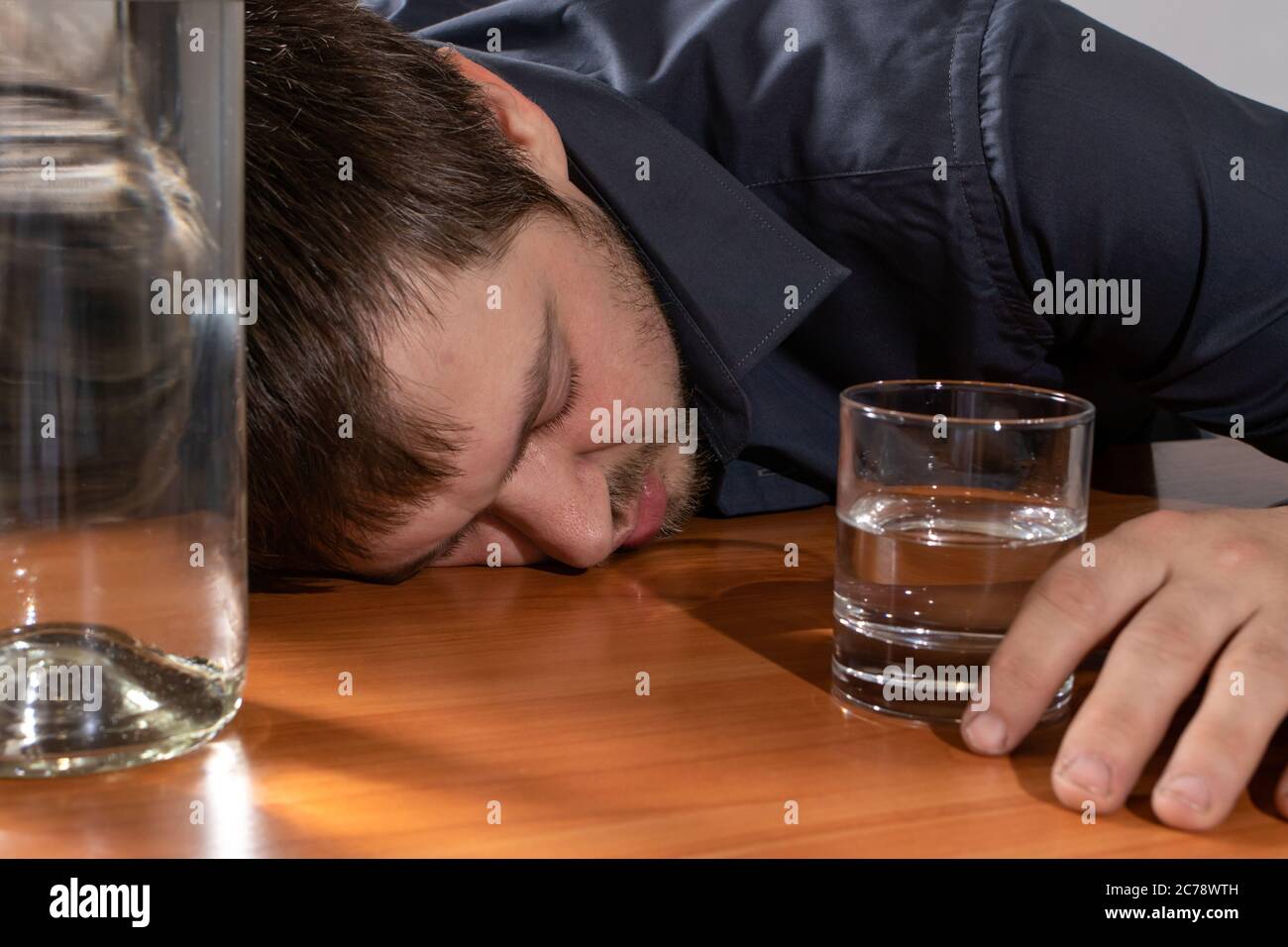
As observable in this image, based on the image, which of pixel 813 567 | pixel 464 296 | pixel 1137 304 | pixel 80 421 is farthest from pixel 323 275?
pixel 1137 304

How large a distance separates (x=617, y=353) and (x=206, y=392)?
1.24ft

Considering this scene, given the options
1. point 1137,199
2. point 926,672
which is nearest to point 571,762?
point 926,672

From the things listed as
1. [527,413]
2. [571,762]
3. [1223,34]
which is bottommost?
[571,762]

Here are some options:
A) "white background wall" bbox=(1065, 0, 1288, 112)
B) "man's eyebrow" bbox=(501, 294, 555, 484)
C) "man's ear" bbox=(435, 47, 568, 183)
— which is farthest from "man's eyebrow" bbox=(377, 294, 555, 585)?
"white background wall" bbox=(1065, 0, 1288, 112)

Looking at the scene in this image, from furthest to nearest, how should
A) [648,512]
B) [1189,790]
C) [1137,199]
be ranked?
1. [1137,199]
2. [648,512]
3. [1189,790]

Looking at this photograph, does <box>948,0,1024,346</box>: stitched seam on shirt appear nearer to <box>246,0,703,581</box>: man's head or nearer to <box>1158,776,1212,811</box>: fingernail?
<box>246,0,703,581</box>: man's head

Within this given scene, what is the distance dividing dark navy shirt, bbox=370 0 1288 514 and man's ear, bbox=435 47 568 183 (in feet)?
0.11

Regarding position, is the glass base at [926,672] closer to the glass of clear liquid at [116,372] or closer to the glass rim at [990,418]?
the glass rim at [990,418]

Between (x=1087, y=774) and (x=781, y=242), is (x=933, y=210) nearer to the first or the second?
(x=781, y=242)

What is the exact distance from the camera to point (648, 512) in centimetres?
87

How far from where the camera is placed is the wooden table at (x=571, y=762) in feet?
1.59

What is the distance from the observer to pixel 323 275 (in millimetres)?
712

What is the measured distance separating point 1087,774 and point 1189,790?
3 centimetres

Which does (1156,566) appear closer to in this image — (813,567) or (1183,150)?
(813,567)
